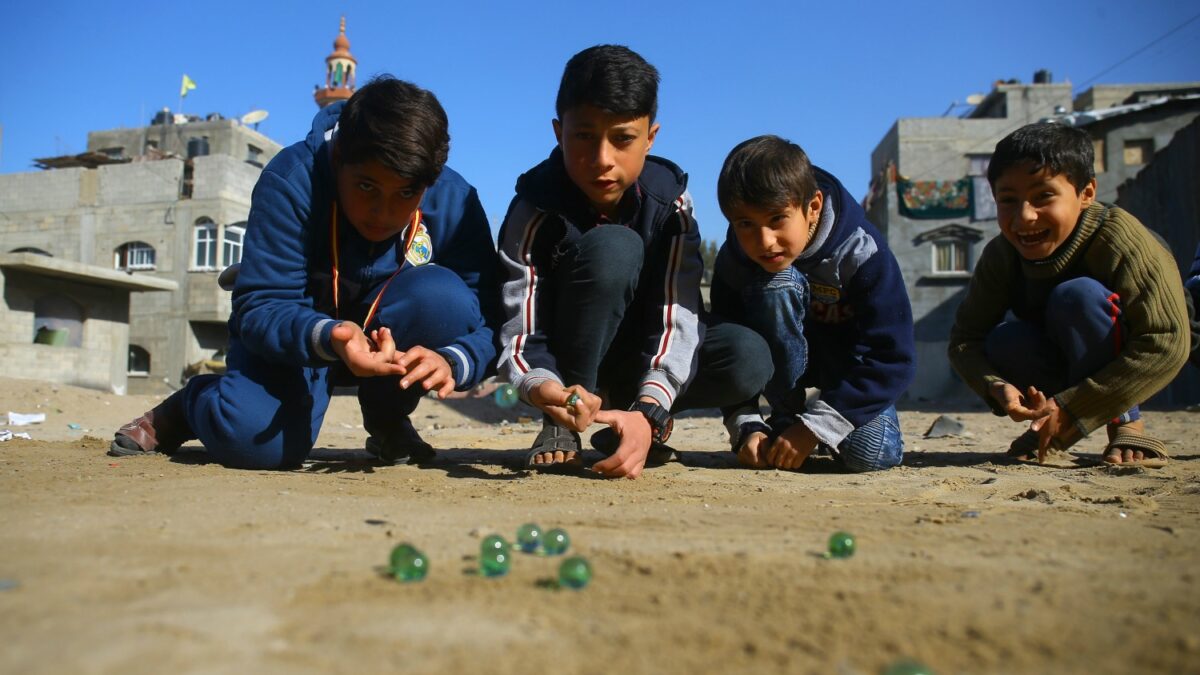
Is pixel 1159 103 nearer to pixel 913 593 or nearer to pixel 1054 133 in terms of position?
pixel 1054 133

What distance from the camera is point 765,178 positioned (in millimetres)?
2844

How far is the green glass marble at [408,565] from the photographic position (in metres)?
1.41

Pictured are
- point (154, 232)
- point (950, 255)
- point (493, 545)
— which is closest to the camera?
point (493, 545)

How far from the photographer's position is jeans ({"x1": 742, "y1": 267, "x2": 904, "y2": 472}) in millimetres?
3111

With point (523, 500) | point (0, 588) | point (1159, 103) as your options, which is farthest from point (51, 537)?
point (1159, 103)

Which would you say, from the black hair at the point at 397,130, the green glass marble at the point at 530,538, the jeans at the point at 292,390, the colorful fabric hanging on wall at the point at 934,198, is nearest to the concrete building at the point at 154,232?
the colorful fabric hanging on wall at the point at 934,198

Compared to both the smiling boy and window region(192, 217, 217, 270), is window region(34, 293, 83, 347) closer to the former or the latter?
window region(192, 217, 217, 270)

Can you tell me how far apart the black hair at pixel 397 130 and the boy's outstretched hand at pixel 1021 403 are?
215 cm

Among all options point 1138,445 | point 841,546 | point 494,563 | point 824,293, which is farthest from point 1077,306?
point 494,563

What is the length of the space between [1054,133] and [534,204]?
1890 millimetres

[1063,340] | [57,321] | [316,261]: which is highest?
[57,321]

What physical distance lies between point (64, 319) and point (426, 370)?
1567cm

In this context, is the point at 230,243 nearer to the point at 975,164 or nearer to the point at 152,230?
the point at 152,230

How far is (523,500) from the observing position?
230cm
